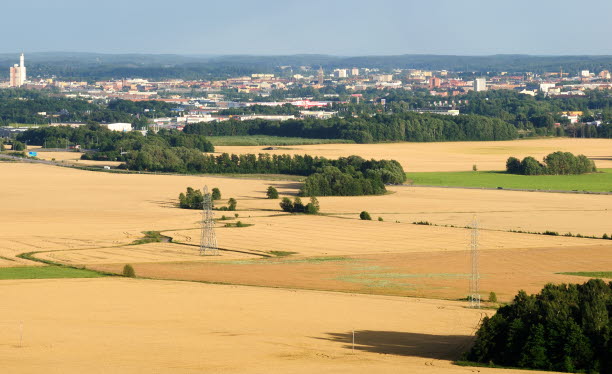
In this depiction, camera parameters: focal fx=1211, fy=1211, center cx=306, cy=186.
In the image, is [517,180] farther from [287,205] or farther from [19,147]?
[19,147]

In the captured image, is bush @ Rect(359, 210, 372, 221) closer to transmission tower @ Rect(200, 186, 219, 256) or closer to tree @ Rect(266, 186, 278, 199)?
transmission tower @ Rect(200, 186, 219, 256)

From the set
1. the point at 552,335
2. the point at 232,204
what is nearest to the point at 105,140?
the point at 232,204

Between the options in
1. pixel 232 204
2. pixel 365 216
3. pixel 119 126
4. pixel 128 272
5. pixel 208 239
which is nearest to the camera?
pixel 128 272

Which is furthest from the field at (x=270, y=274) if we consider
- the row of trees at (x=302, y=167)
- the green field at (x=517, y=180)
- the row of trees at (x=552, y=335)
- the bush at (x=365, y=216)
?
the green field at (x=517, y=180)

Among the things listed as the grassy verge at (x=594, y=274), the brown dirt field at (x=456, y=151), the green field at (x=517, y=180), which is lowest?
the grassy verge at (x=594, y=274)

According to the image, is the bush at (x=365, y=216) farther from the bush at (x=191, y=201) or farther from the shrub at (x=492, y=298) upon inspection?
the shrub at (x=492, y=298)

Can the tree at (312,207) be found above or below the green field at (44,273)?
above
